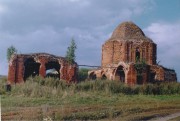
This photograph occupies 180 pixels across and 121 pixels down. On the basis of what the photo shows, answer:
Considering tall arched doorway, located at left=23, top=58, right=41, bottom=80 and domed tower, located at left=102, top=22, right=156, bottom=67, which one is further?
domed tower, located at left=102, top=22, right=156, bottom=67

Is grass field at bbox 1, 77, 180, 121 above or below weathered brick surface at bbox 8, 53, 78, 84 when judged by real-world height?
below

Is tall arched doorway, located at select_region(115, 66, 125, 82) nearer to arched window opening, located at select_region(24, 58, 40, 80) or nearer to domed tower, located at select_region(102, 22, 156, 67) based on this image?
domed tower, located at select_region(102, 22, 156, 67)

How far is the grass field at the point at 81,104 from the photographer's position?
645 inches

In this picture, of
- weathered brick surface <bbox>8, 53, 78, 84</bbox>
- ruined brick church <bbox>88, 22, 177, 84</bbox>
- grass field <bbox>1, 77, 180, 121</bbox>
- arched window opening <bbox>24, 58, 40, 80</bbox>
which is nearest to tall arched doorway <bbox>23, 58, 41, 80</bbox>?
arched window opening <bbox>24, 58, 40, 80</bbox>

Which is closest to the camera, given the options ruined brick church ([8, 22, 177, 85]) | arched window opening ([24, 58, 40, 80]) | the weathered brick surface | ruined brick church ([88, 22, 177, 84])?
the weathered brick surface

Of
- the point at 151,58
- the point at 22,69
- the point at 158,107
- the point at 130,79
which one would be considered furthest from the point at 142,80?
the point at 158,107

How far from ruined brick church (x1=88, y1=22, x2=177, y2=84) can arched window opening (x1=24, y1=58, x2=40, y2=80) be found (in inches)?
295

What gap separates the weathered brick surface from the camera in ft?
112

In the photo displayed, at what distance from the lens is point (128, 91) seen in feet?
102

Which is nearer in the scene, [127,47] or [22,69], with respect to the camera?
[22,69]

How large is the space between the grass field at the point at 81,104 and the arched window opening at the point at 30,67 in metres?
5.07

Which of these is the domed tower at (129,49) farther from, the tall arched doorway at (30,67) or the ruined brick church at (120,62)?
the tall arched doorway at (30,67)

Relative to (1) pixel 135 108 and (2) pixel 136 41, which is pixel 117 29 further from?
(1) pixel 135 108

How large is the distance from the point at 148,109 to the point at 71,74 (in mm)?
16824
